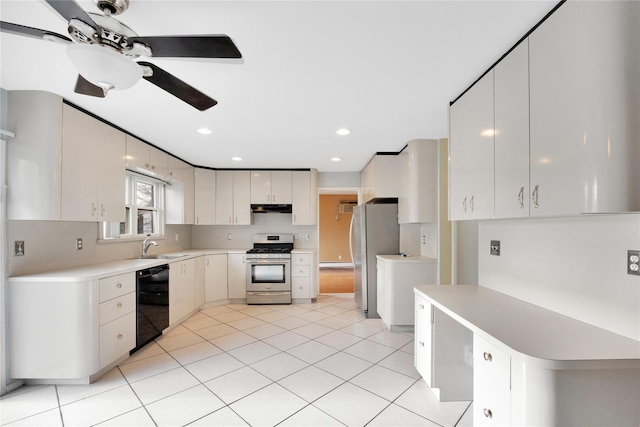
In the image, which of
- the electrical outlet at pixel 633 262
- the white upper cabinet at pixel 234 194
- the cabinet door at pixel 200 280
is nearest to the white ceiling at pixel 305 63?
the electrical outlet at pixel 633 262

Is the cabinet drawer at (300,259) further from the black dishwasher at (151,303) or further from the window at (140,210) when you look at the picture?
the window at (140,210)

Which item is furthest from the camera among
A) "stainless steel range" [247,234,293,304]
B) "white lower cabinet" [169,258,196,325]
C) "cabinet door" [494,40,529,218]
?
"stainless steel range" [247,234,293,304]

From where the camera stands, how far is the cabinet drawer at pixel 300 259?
4695 millimetres

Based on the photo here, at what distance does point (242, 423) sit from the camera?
71.7 inches

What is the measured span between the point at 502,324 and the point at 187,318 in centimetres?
384

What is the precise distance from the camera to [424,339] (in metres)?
2.13

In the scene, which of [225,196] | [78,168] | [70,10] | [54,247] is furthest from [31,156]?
[225,196]

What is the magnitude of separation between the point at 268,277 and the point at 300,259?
1.95 feet

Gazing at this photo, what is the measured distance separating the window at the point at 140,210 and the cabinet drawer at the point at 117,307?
91cm

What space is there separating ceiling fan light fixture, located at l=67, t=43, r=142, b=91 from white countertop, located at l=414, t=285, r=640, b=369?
189 cm

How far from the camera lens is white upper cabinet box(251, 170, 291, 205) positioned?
4941 millimetres

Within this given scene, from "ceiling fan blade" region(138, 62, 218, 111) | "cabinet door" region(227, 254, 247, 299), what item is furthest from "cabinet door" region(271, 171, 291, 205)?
"ceiling fan blade" region(138, 62, 218, 111)

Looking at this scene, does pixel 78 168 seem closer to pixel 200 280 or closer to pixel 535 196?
pixel 200 280

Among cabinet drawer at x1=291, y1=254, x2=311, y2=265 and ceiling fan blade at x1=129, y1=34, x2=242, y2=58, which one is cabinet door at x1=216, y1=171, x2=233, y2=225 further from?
ceiling fan blade at x1=129, y1=34, x2=242, y2=58
